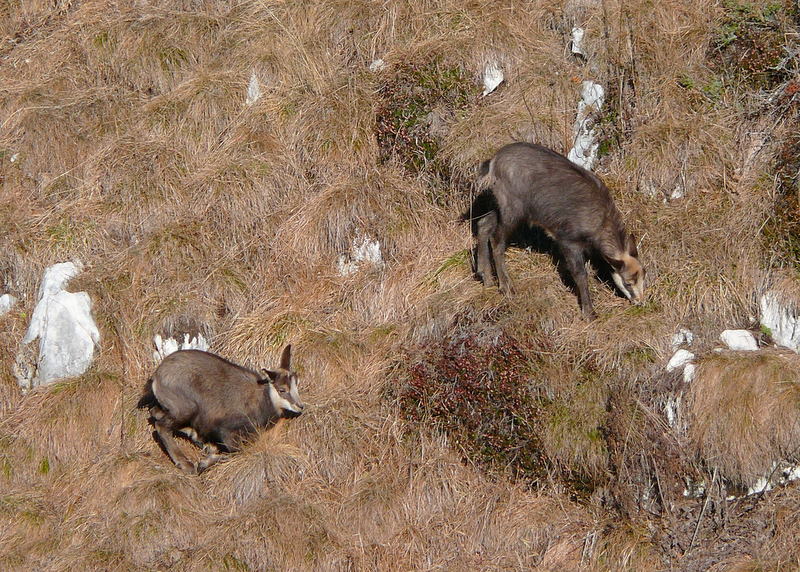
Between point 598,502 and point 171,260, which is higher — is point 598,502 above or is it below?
below

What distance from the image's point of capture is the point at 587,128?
9.18 metres

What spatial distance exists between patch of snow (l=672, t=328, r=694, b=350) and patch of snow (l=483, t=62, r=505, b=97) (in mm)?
3248

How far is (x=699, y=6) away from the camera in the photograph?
9539 millimetres

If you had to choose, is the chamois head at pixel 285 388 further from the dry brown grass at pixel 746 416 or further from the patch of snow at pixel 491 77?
the patch of snow at pixel 491 77

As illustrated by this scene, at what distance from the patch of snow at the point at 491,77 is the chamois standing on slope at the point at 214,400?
3.38 m

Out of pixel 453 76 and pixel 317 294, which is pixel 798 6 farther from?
pixel 317 294

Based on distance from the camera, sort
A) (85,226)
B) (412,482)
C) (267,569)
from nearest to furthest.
Result: (267,569) → (412,482) → (85,226)

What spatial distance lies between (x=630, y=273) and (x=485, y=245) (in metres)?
1.26

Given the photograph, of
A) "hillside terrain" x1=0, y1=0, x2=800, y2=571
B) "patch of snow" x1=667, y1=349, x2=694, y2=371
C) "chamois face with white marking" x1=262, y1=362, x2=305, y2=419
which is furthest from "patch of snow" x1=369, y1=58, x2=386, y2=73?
"patch of snow" x1=667, y1=349, x2=694, y2=371

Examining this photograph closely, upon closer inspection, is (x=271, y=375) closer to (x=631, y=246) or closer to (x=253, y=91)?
(x=631, y=246)

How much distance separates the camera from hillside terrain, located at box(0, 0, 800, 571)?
714 cm

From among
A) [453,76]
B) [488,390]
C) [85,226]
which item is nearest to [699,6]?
[453,76]

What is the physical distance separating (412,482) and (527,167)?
2.71 m

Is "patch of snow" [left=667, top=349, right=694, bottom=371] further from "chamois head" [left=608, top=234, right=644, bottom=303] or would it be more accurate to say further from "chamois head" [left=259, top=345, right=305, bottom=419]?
"chamois head" [left=259, top=345, right=305, bottom=419]
